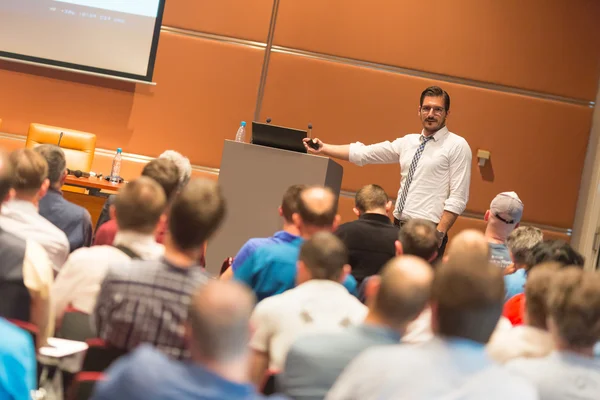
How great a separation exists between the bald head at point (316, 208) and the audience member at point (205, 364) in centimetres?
155

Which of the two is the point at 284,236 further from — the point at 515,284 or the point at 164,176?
the point at 515,284

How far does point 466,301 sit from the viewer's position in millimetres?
1693

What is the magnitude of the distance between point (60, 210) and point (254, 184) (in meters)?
1.19

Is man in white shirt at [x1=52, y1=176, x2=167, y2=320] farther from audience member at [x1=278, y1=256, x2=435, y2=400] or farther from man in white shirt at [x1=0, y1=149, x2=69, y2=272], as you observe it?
audience member at [x1=278, y1=256, x2=435, y2=400]

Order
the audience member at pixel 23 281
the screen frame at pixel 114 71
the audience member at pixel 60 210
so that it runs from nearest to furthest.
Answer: the audience member at pixel 23 281 → the audience member at pixel 60 210 → the screen frame at pixel 114 71

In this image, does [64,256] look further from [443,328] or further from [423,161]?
[423,161]

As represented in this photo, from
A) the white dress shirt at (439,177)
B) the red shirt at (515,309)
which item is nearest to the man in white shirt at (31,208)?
the red shirt at (515,309)

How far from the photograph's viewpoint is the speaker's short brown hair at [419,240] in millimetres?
2781

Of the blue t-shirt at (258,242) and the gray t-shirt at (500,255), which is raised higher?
the gray t-shirt at (500,255)

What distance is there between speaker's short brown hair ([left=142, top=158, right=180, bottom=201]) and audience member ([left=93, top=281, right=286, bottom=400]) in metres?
1.68

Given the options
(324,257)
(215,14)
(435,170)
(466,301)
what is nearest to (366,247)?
(324,257)

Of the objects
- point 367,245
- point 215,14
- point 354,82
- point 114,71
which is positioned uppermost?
point 215,14

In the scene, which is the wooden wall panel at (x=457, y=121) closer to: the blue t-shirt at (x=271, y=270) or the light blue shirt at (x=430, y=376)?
the blue t-shirt at (x=271, y=270)

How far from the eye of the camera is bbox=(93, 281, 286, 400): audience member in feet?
4.28
